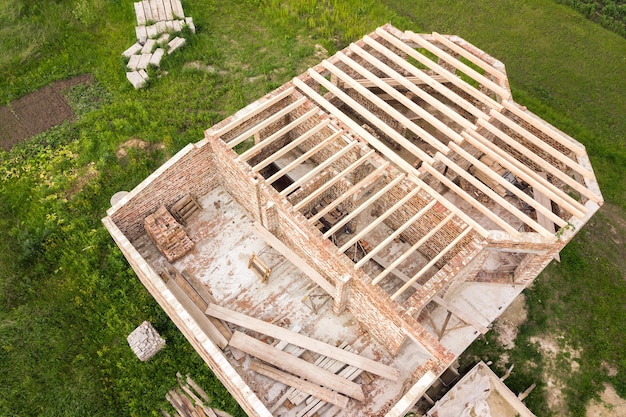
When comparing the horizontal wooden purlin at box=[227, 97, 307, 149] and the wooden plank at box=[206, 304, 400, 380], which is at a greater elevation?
the horizontal wooden purlin at box=[227, 97, 307, 149]

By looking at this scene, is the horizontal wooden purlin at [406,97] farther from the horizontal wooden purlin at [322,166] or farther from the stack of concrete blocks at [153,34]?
the stack of concrete blocks at [153,34]

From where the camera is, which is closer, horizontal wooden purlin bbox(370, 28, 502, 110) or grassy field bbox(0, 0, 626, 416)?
grassy field bbox(0, 0, 626, 416)

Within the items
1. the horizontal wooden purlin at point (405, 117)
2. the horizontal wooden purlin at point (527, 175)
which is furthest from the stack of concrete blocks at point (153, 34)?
the horizontal wooden purlin at point (527, 175)

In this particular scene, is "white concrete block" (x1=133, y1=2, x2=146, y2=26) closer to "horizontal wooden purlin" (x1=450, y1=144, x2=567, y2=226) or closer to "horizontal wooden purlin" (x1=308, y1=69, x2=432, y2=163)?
"horizontal wooden purlin" (x1=308, y1=69, x2=432, y2=163)

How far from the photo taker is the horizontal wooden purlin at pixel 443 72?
11445 mm

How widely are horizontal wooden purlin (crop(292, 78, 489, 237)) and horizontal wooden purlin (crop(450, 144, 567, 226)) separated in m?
1.11

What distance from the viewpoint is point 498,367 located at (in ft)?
36.4

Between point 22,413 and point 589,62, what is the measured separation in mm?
21996

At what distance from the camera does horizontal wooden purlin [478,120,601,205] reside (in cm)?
1001

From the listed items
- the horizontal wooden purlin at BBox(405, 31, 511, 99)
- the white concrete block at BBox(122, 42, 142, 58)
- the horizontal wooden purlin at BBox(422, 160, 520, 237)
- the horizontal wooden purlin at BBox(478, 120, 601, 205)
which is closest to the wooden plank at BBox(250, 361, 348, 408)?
the horizontal wooden purlin at BBox(422, 160, 520, 237)

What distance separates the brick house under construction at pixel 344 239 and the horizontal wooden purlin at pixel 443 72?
3.2 inches

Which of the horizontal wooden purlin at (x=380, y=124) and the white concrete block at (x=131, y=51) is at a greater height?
the horizontal wooden purlin at (x=380, y=124)

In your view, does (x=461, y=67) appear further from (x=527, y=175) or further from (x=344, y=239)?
(x=344, y=239)

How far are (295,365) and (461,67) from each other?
9.05 metres
